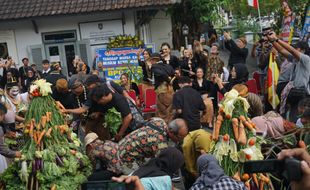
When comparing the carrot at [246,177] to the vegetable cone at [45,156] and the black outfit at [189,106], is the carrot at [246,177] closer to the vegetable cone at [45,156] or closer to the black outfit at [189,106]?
the vegetable cone at [45,156]

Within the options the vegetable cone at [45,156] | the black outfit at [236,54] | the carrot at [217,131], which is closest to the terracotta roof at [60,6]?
the black outfit at [236,54]

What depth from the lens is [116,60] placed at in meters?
15.4

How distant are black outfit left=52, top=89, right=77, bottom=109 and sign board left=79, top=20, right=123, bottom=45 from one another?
9.13 meters

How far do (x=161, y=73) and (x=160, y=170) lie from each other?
4566mm

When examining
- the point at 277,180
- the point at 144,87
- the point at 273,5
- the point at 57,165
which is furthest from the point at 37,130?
the point at 273,5

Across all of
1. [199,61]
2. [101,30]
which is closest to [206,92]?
[199,61]

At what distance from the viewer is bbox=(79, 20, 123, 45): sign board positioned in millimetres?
17000

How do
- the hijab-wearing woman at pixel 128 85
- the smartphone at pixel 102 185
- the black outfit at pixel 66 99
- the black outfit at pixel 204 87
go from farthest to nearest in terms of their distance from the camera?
the hijab-wearing woman at pixel 128 85, the black outfit at pixel 204 87, the black outfit at pixel 66 99, the smartphone at pixel 102 185

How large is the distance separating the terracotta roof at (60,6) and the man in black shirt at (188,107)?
30.9 ft

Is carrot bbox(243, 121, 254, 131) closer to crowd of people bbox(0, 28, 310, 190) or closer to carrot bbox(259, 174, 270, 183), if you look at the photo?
crowd of people bbox(0, 28, 310, 190)

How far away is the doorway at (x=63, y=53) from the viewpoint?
1755 centimetres

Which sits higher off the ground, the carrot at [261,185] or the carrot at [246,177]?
the carrot at [246,177]

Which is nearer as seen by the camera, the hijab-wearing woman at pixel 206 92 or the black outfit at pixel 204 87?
the hijab-wearing woman at pixel 206 92

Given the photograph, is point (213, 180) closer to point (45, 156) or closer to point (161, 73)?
point (45, 156)
